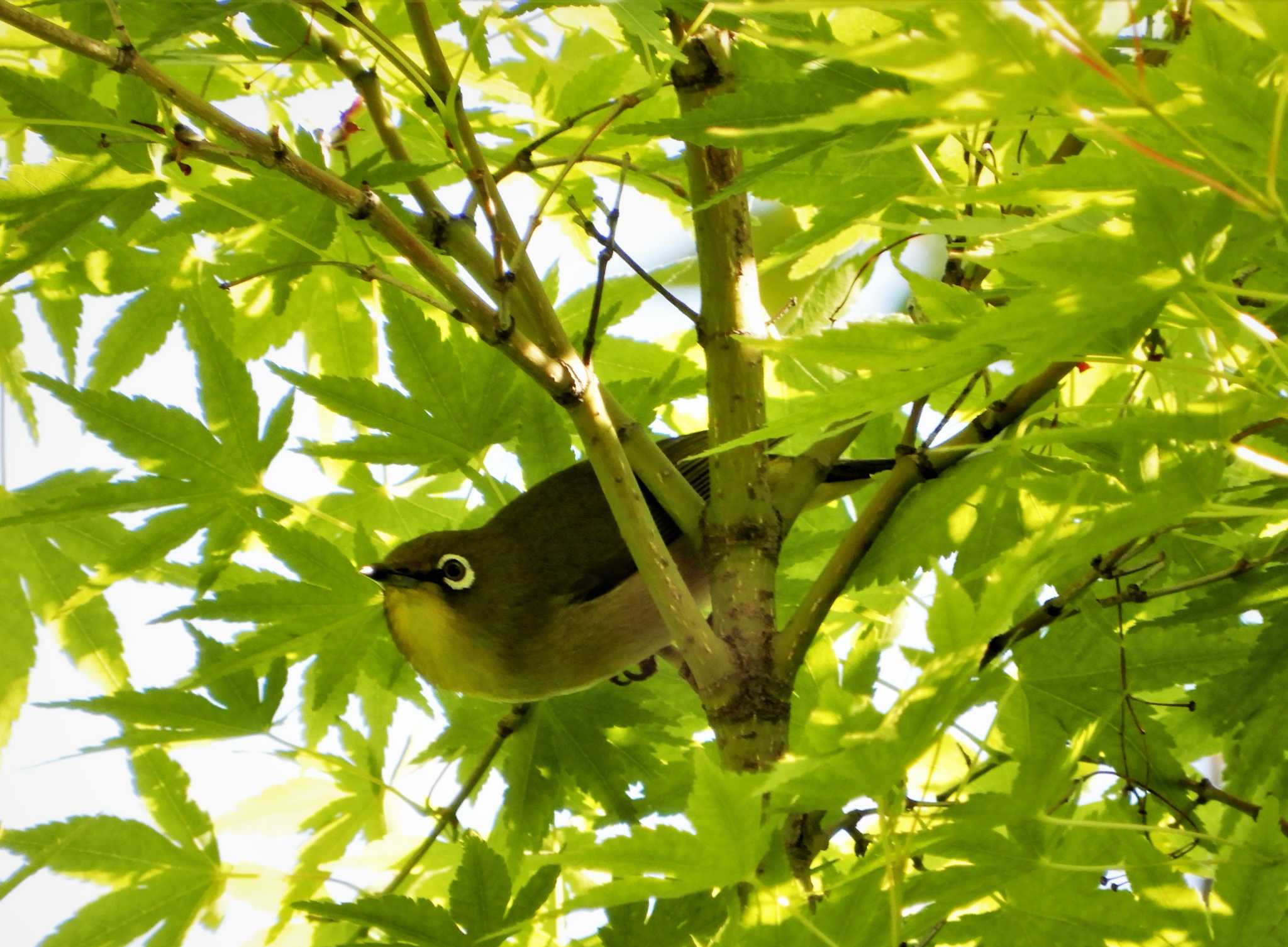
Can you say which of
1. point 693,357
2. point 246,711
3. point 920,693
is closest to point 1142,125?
point 920,693

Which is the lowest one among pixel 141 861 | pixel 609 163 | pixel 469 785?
pixel 141 861

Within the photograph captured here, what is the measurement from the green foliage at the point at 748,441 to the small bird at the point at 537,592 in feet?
0.37

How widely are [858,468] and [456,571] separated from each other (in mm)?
1018

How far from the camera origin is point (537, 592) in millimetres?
3129

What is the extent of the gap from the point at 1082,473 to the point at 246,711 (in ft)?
5.45

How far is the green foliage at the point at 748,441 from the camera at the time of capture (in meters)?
1.19

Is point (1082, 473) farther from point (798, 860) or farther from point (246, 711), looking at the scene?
point (246, 711)

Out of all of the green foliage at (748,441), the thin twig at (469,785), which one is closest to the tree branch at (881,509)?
the green foliage at (748,441)

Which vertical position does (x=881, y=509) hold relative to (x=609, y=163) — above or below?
below

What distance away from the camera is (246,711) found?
239 centimetres

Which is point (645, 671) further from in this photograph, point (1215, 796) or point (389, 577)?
point (1215, 796)

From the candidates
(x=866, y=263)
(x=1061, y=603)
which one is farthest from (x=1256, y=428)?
(x=866, y=263)

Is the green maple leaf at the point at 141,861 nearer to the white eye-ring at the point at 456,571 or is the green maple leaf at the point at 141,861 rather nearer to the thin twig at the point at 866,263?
the white eye-ring at the point at 456,571

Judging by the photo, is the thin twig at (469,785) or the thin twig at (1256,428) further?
the thin twig at (469,785)
